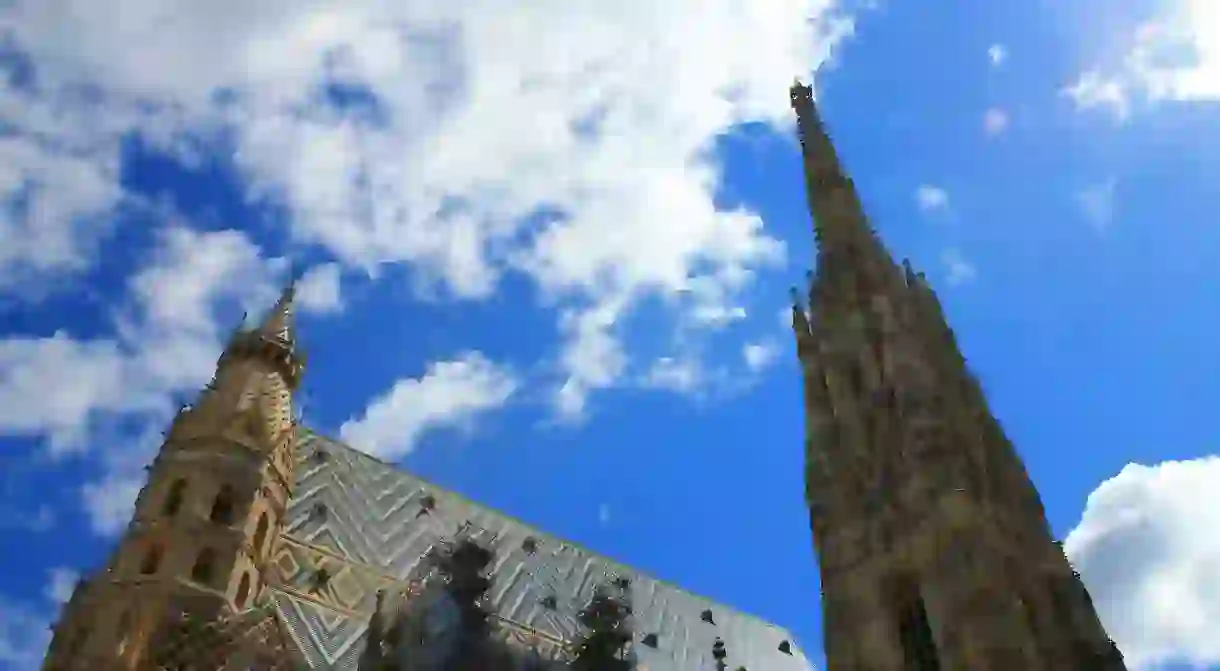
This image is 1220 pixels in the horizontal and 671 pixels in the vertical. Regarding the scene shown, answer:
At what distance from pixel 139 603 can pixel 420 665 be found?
717cm

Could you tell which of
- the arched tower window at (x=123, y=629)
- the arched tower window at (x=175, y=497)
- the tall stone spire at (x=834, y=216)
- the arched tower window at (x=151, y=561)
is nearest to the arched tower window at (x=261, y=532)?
the arched tower window at (x=175, y=497)

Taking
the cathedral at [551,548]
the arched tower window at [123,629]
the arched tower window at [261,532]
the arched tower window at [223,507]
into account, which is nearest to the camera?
the arched tower window at [123,629]

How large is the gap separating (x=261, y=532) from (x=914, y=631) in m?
13.5

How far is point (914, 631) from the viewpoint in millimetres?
23359

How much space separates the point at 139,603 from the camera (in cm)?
2019

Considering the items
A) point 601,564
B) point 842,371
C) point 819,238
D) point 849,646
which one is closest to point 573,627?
point 601,564

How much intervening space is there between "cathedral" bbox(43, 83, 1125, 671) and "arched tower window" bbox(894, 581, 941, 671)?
47 mm

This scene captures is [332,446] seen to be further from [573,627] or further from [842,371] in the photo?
[842,371]

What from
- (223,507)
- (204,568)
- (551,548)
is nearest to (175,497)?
(223,507)

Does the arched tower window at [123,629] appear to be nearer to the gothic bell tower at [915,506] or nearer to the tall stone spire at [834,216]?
the gothic bell tower at [915,506]

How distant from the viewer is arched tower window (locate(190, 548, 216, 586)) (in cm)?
2119

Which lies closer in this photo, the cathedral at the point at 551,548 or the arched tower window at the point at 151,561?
the cathedral at the point at 551,548

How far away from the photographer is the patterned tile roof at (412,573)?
2347cm

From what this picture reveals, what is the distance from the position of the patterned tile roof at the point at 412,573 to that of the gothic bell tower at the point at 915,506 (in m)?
6.79
